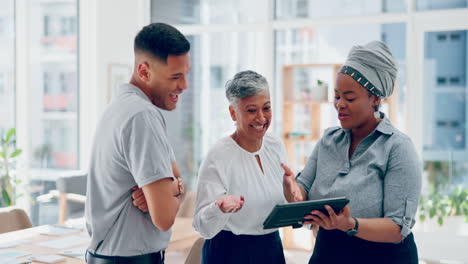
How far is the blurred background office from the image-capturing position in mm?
5277

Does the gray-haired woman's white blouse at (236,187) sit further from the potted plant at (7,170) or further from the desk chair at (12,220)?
the potted plant at (7,170)

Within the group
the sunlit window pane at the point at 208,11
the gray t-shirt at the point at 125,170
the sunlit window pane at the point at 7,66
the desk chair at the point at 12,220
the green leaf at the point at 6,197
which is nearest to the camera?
the gray t-shirt at the point at 125,170

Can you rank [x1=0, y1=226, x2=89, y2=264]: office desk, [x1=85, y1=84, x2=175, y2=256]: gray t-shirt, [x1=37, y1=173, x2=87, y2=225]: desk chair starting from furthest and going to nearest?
[x1=37, y1=173, x2=87, y2=225]: desk chair → [x1=0, y1=226, x2=89, y2=264]: office desk → [x1=85, y1=84, x2=175, y2=256]: gray t-shirt

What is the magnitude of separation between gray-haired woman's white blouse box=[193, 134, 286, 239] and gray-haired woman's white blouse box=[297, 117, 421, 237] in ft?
0.65

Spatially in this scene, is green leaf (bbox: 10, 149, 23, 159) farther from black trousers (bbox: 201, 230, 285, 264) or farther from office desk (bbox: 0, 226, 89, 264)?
black trousers (bbox: 201, 230, 285, 264)

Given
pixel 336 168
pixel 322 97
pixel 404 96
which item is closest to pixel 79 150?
pixel 322 97

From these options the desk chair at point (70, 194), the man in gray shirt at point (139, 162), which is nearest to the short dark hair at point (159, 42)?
the man in gray shirt at point (139, 162)

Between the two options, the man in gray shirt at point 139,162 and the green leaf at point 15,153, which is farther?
the green leaf at point 15,153

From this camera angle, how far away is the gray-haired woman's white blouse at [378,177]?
5.44 feet

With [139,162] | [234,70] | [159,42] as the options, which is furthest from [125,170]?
[234,70]

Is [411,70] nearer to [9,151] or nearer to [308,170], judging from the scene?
[308,170]

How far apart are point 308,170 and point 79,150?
4525mm

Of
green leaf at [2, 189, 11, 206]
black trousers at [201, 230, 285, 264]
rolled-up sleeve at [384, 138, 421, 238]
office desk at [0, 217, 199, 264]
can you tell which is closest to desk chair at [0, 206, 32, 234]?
office desk at [0, 217, 199, 264]

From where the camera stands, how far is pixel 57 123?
585 centimetres
